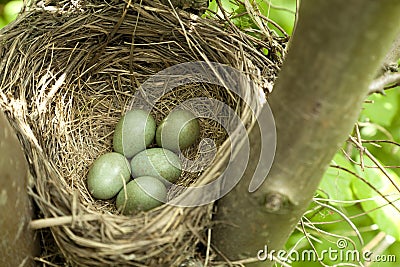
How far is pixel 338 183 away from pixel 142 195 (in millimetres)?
523

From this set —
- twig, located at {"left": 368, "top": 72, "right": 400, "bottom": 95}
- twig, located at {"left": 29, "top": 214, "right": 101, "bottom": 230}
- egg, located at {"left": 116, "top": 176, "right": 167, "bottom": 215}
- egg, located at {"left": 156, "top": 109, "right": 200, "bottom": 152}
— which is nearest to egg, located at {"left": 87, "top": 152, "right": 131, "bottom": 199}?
egg, located at {"left": 116, "top": 176, "right": 167, "bottom": 215}

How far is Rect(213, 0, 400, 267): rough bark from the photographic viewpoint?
65cm

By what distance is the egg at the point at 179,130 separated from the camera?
59.5 inches

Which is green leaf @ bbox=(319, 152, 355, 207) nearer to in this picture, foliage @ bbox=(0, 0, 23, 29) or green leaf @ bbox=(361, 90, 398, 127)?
green leaf @ bbox=(361, 90, 398, 127)

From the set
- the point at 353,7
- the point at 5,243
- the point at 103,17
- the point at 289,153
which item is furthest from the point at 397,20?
the point at 103,17

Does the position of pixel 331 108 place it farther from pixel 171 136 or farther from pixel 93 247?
pixel 171 136

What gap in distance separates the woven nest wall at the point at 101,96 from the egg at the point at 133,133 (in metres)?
0.08

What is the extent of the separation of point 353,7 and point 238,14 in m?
0.87

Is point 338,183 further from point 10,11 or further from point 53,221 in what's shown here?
point 10,11

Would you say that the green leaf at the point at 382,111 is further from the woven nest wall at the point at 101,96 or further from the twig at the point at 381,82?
the twig at the point at 381,82

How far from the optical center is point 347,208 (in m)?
1.59

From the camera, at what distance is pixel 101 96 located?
161cm

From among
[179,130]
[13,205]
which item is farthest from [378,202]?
[13,205]

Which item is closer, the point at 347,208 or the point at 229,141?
the point at 229,141
